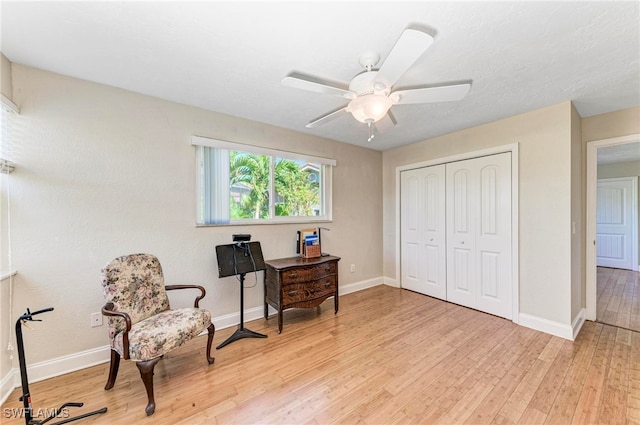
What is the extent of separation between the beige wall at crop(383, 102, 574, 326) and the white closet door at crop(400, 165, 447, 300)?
2.97ft

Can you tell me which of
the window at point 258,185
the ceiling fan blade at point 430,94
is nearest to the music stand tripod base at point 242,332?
the window at point 258,185

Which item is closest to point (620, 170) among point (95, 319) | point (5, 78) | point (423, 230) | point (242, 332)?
point (423, 230)

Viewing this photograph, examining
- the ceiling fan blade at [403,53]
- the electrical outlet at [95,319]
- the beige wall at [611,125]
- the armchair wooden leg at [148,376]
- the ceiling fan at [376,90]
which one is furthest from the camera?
the beige wall at [611,125]

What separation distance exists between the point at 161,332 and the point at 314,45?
221cm

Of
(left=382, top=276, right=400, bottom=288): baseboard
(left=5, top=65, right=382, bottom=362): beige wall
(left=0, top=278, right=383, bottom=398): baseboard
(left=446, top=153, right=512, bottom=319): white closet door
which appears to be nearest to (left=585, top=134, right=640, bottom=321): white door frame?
(left=446, top=153, right=512, bottom=319): white closet door

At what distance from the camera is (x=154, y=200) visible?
7.88ft

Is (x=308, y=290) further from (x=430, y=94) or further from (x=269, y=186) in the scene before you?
(x=430, y=94)

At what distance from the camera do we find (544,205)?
2.68m

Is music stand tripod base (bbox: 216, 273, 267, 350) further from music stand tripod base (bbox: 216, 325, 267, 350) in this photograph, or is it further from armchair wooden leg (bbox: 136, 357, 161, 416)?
armchair wooden leg (bbox: 136, 357, 161, 416)

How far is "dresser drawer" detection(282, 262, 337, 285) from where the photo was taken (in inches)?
109

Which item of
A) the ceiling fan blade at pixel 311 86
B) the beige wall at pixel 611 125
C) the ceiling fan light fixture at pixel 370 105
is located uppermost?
the beige wall at pixel 611 125

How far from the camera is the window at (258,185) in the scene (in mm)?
2689

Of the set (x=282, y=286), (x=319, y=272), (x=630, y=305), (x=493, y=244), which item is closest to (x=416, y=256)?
(x=493, y=244)

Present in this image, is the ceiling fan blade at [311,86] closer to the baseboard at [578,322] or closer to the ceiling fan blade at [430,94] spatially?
the ceiling fan blade at [430,94]
